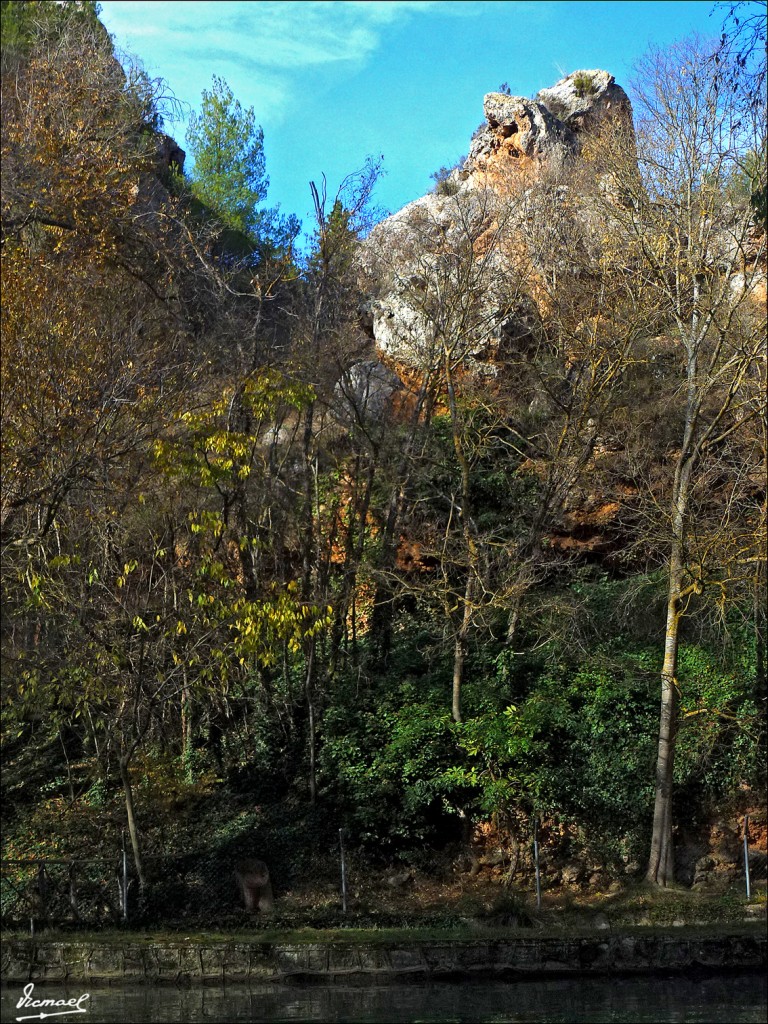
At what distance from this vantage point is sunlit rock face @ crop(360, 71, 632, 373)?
1908cm

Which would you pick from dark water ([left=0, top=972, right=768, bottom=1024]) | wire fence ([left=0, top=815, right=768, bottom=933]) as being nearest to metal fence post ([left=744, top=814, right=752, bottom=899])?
wire fence ([left=0, top=815, right=768, bottom=933])

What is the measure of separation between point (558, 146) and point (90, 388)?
1895 centimetres

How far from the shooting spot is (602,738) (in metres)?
17.0

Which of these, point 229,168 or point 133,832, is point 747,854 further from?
point 229,168

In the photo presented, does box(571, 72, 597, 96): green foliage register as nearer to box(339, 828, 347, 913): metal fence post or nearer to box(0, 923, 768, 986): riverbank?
box(339, 828, 347, 913): metal fence post

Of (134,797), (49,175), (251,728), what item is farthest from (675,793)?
(49,175)

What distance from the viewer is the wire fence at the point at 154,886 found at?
576 inches

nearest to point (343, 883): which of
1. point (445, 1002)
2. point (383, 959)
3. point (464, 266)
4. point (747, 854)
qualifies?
point (383, 959)

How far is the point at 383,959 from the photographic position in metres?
12.0

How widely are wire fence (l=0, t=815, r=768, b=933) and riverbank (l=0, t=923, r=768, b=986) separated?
7.13 ft

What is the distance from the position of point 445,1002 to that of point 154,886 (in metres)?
6.15

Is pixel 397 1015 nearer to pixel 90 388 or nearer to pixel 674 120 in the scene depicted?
pixel 90 388

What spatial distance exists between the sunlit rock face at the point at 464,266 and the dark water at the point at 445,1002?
1081 cm

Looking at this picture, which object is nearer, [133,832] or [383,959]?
[383,959]
